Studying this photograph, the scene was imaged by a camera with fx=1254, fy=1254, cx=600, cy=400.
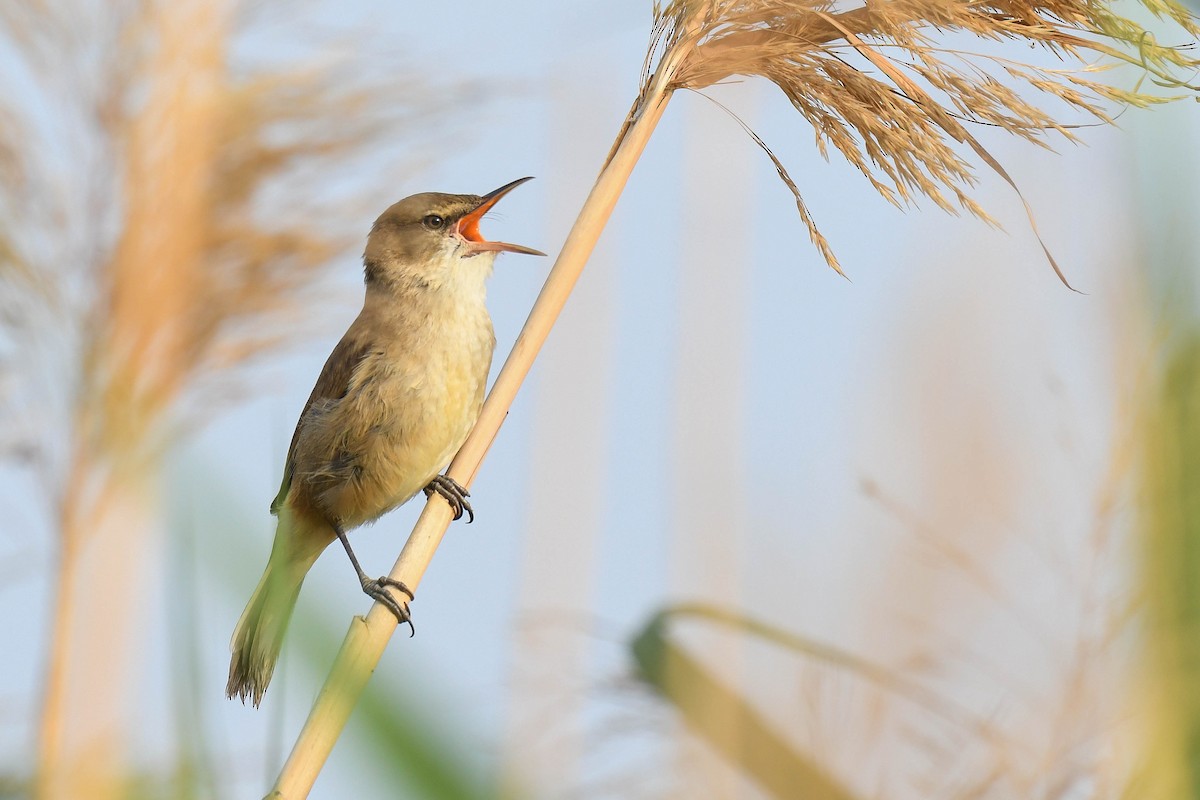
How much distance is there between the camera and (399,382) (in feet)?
9.21

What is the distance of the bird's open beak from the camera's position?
2.77 metres

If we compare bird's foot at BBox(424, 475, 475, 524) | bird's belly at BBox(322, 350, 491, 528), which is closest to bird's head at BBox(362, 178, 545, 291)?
bird's belly at BBox(322, 350, 491, 528)

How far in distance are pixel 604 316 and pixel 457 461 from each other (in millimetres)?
302

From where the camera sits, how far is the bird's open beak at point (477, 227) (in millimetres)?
2770

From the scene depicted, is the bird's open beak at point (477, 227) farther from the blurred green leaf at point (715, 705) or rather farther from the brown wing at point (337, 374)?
the blurred green leaf at point (715, 705)

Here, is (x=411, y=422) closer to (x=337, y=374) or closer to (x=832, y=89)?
(x=337, y=374)

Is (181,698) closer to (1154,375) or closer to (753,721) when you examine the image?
(1154,375)

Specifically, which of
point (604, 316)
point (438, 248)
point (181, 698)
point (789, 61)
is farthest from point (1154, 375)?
point (438, 248)

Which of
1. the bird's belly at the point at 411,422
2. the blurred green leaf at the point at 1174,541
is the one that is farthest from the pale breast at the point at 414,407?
the blurred green leaf at the point at 1174,541

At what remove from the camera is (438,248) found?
2988 mm

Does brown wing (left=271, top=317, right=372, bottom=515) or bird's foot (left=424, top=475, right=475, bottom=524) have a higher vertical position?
brown wing (left=271, top=317, right=372, bottom=515)

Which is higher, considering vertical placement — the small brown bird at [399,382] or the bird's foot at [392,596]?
the small brown bird at [399,382]

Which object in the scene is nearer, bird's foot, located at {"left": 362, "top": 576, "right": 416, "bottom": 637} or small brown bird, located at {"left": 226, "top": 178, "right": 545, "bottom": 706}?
bird's foot, located at {"left": 362, "top": 576, "right": 416, "bottom": 637}

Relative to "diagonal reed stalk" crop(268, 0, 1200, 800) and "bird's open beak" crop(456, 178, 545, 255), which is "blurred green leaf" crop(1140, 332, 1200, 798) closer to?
"diagonal reed stalk" crop(268, 0, 1200, 800)
